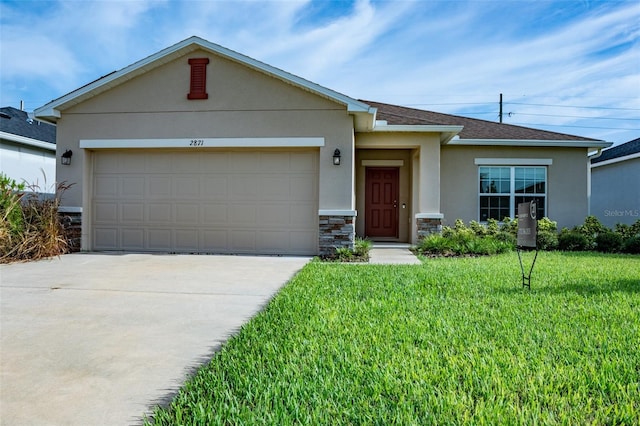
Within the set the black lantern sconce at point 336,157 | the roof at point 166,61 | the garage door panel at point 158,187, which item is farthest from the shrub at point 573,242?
the garage door panel at point 158,187

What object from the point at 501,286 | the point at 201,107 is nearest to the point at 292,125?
the point at 201,107

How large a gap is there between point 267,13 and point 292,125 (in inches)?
118

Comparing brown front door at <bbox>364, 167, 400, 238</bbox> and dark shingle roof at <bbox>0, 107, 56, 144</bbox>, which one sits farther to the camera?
dark shingle roof at <bbox>0, 107, 56, 144</bbox>

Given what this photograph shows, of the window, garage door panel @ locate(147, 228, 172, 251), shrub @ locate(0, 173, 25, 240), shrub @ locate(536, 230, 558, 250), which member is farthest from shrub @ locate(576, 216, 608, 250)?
shrub @ locate(0, 173, 25, 240)

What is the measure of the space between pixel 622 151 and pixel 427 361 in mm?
18649

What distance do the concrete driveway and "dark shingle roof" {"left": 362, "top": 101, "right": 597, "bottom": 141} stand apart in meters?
6.06

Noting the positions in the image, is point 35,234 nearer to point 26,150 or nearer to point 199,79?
point 199,79

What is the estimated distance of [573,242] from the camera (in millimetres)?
11578

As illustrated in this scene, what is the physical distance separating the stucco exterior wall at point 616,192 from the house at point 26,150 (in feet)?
68.0

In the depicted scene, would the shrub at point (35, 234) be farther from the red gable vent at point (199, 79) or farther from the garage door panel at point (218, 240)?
the red gable vent at point (199, 79)

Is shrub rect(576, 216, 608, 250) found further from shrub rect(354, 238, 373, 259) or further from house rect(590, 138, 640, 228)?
shrub rect(354, 238, 373, 259)

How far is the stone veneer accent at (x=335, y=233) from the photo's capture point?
9.76 metres

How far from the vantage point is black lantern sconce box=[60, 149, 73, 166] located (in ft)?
34.1

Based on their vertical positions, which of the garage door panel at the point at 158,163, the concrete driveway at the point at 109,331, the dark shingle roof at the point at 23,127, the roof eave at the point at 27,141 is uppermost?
the dark shingle roof at the point at 23,127
